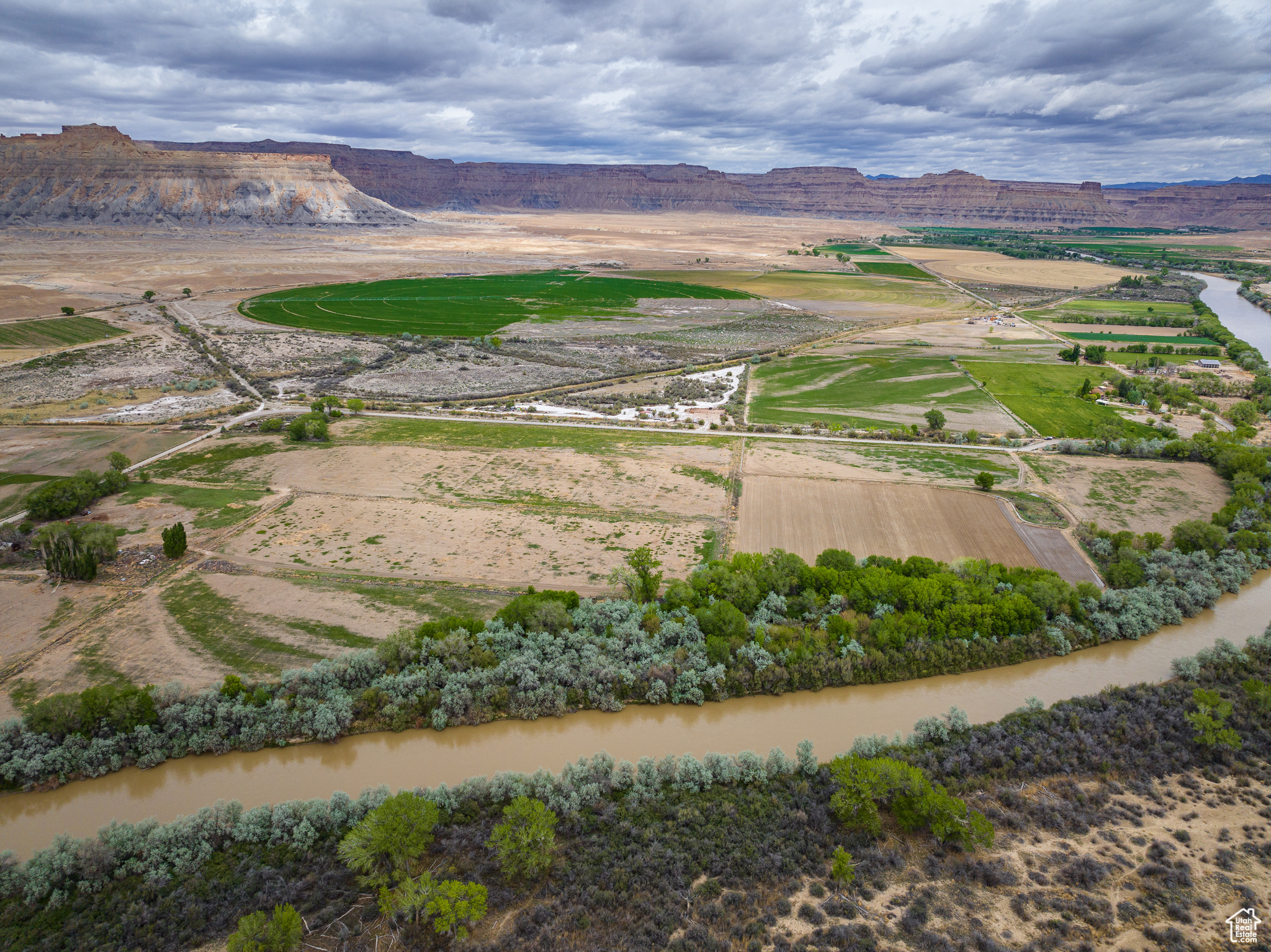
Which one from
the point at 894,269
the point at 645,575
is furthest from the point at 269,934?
the point at 894,269

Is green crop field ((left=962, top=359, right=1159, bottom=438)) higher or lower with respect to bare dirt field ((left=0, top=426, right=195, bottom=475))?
higher

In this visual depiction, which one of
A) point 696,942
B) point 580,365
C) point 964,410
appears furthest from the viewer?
point 580,365

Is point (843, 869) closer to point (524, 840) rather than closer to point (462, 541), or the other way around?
point (524, 840)

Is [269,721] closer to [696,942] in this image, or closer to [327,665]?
[327,665]

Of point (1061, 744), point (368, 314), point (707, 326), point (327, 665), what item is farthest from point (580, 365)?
point (1061, 744)

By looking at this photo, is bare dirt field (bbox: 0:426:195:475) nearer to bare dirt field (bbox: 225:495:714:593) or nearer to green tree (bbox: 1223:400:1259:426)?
bare dirt field (bbox: 225:495:714:593)

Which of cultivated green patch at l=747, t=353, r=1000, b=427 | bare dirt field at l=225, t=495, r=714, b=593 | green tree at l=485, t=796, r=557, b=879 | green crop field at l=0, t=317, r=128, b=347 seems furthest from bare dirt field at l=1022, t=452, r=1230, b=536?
green crop field at l=0, t=317, r=128, b=347
